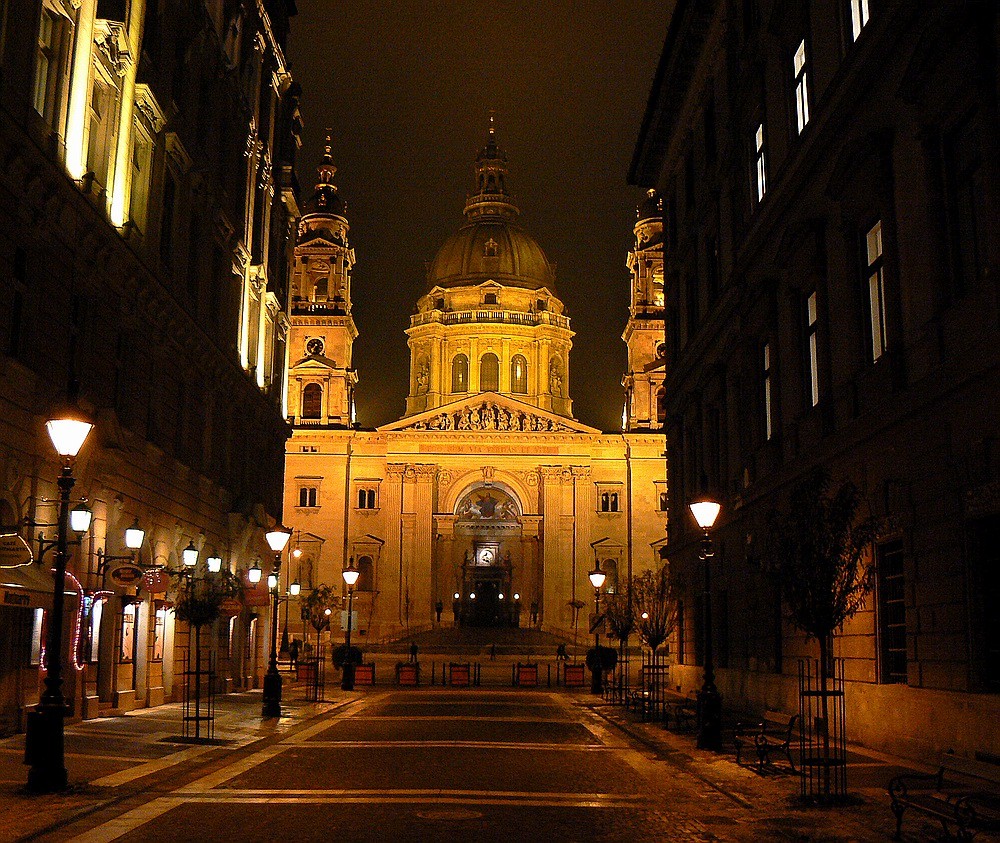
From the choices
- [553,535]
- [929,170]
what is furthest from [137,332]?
[553,535]

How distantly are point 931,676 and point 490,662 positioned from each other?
55.1 metres

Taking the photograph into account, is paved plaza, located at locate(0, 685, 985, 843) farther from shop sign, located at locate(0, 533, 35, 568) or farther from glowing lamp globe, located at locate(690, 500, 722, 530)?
glowing lamp globe, located at locate(690, 500, 722, 530)

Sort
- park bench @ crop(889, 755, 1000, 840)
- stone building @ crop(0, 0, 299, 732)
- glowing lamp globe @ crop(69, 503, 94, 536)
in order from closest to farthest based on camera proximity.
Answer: park bench @ crop(889, 755, 1000, 840) → glowing lamp globe @ crop(69, 503, 94, 536) → stone building @ crop(0, 0, 299, 732)

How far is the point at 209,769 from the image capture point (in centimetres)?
1858

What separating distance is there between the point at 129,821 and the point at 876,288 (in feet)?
48.7

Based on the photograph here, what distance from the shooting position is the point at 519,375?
111688 millimetres

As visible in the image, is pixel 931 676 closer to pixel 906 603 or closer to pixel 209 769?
pixel 906 603

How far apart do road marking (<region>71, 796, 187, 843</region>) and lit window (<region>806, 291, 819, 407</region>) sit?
1551 centimetres

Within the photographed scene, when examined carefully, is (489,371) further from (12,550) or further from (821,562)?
(821,562)

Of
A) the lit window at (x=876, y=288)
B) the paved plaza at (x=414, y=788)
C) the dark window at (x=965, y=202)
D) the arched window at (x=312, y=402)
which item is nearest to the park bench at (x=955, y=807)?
the paved plaza at (x=414, y=788)

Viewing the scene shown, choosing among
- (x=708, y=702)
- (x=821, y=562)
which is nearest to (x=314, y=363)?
(x=708, y=702)

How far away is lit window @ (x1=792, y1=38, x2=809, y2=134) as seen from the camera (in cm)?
2575

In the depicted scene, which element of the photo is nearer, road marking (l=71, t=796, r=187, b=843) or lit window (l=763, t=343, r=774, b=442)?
road marking (l=71, t=796, r=187, b=843)

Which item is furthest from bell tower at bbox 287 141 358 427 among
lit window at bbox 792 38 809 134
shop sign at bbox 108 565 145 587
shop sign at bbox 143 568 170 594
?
lit window at bbox 792 38 809 134
